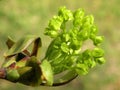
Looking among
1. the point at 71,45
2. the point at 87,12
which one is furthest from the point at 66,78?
the point at 87,12

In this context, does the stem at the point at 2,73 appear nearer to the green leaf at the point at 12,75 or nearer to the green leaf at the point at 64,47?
the green leaf at the point at 12,75

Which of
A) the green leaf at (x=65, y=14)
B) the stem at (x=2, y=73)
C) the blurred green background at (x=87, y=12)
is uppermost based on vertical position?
the green leaf at (x=65, y=14)

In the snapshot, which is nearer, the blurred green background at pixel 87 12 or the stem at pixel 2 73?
the stem at pixel 2 73

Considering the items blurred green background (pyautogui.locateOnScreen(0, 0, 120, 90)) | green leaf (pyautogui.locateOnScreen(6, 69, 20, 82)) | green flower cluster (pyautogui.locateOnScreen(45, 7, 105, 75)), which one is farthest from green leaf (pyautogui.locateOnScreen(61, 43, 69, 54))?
blurred green background (pyautogui.locateOnScreen(0, 0, 120, 90))

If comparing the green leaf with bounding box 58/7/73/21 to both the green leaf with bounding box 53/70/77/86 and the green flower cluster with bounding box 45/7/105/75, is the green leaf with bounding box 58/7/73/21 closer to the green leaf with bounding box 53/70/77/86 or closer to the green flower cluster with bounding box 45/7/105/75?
A: the green flower cluster with bounding box 45/7/105/75

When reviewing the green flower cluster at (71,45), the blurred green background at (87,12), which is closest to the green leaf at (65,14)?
the green flower cluster at (71,45)

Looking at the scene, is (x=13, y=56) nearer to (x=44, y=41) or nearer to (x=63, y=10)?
(x=63, y=10)

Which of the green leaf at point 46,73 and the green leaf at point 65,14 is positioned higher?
the green leaf at point 65,14

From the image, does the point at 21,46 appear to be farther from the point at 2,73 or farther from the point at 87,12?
the point at 87,12
